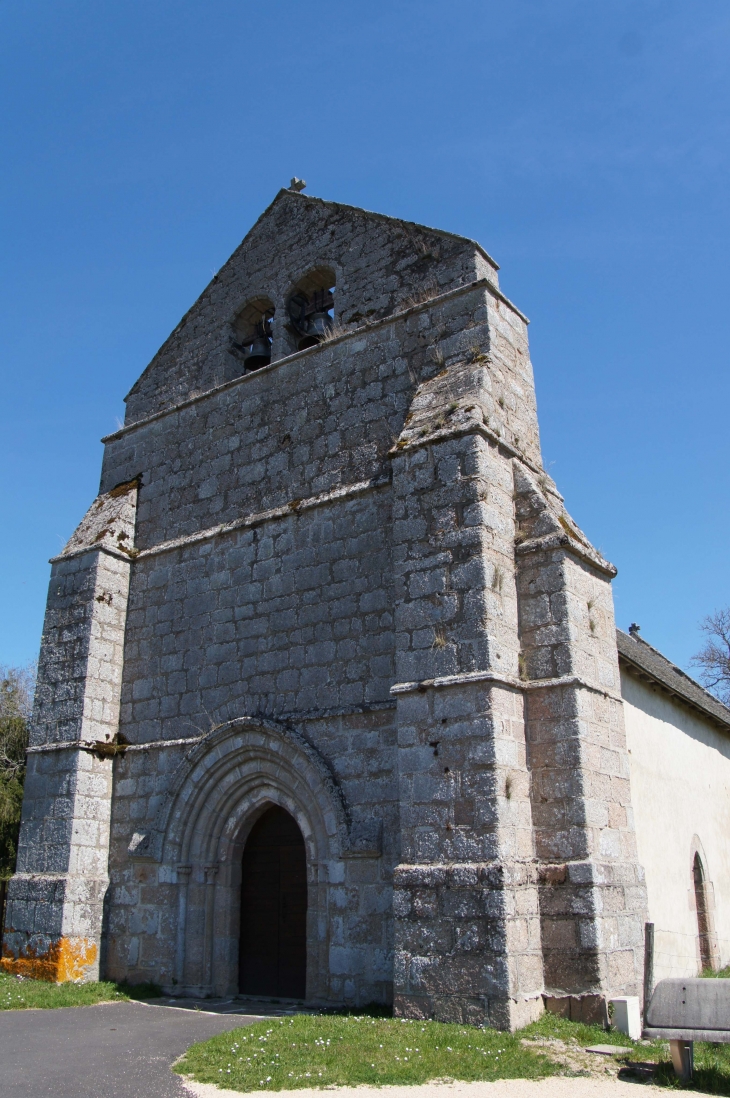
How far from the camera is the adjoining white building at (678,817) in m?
9.83

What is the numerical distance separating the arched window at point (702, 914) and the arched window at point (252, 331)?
28.1 feet

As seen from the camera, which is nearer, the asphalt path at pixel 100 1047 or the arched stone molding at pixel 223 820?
the asphalt path at pixel 100 1047

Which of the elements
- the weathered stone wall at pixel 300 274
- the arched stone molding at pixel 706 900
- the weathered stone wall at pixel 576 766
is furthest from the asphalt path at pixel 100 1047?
the weathered stone wall at pixel 300 274

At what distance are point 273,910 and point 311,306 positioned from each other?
705 cm

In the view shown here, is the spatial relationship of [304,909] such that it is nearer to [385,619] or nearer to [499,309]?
[385,619]

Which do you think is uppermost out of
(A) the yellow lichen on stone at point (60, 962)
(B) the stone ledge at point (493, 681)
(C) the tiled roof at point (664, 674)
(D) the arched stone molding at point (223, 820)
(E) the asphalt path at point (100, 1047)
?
(C) the tiled roof at point (664, 674)

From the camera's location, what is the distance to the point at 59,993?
8.41 metres

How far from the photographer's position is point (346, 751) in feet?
26.3

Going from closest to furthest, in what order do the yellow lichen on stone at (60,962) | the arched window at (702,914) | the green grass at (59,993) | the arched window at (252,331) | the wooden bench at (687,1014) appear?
the wooden bench at (687,1014), the green grass at (59,993), the yellow lichen on stone at (60,962), the arched window at (702,914), the arched window at (252,331)

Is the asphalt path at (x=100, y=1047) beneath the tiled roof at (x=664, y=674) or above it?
beneath

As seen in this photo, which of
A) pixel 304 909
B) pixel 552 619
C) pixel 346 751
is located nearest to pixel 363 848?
pixel 346 751

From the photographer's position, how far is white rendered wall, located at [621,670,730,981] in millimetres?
9797

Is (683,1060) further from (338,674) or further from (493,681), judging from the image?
(338,674)

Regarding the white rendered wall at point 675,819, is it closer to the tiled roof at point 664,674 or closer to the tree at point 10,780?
the tiled roof at point 664,674
